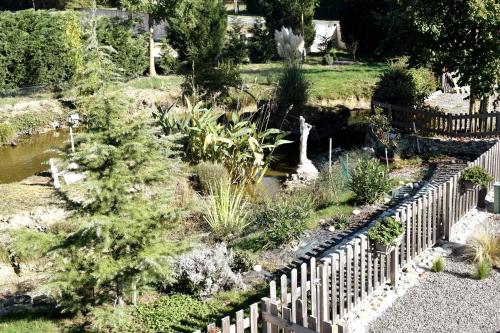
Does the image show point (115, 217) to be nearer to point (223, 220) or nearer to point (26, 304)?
point (26, 304)

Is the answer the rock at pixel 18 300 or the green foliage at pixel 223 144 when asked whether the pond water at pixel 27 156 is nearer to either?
the green foliage at pixel 223 144

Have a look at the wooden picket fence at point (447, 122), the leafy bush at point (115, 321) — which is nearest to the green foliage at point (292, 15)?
the wooden picket fence at point (447, 122)

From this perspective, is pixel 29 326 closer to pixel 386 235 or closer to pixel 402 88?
pixel 386 235

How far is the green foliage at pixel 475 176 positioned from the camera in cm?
991

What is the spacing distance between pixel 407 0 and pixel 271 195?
19.7 ft

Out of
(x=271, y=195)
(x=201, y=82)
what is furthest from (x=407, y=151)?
(x=201, y=82)

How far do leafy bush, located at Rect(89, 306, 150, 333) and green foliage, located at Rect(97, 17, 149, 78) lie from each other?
16484 mm

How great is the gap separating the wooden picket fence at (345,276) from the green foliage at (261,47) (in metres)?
17.1

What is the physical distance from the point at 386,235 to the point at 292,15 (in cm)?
2127

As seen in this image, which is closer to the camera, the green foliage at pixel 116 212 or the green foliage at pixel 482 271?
the green foliage at pixel 116 212

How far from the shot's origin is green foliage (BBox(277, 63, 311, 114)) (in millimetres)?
19125

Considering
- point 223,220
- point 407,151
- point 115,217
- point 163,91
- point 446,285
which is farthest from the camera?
point 163,91

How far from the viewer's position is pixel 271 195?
13.9 metres

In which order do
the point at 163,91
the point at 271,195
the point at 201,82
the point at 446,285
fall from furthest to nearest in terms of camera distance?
the point at 163,91 < the point at 201,82 < the point at 271,195 < the point at 446,285
